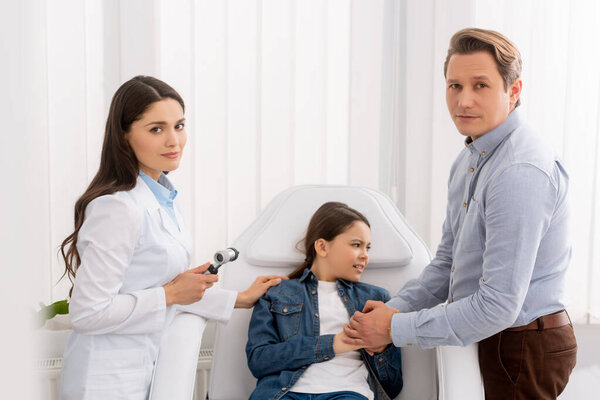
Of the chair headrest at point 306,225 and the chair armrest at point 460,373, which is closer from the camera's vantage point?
the chair armrest at point 460,373

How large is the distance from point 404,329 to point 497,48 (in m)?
0.65

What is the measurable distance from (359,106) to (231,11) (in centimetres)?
58

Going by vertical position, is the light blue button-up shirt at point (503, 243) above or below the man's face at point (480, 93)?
below

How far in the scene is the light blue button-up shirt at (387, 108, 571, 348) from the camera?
1097mm

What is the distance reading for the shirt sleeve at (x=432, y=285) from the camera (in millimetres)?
1448

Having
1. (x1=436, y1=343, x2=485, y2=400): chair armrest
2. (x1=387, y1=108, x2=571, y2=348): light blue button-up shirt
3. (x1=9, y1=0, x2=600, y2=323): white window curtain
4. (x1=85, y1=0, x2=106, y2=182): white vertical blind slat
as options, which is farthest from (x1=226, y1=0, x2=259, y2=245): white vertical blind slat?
(x1=436, y1=343, x2=485, y2=400): chair armrest

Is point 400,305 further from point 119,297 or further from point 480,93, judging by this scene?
point 119,297

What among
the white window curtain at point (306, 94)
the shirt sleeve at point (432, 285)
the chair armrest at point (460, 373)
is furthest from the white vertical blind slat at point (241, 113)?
the chair armrest at point (460, 373)

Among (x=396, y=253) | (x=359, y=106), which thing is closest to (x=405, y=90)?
(x=359, y=106)

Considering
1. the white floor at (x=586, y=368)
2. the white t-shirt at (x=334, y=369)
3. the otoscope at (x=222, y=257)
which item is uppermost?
the otoscope at (x=222, y=257)

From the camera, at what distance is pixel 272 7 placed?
2.00m

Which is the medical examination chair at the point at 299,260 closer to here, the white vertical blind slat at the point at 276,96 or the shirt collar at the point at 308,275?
the shirt collar at the point at 308,275

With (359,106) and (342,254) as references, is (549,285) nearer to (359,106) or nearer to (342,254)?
(342,254)

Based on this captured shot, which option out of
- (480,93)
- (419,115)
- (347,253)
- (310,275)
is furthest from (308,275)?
(419,115)
